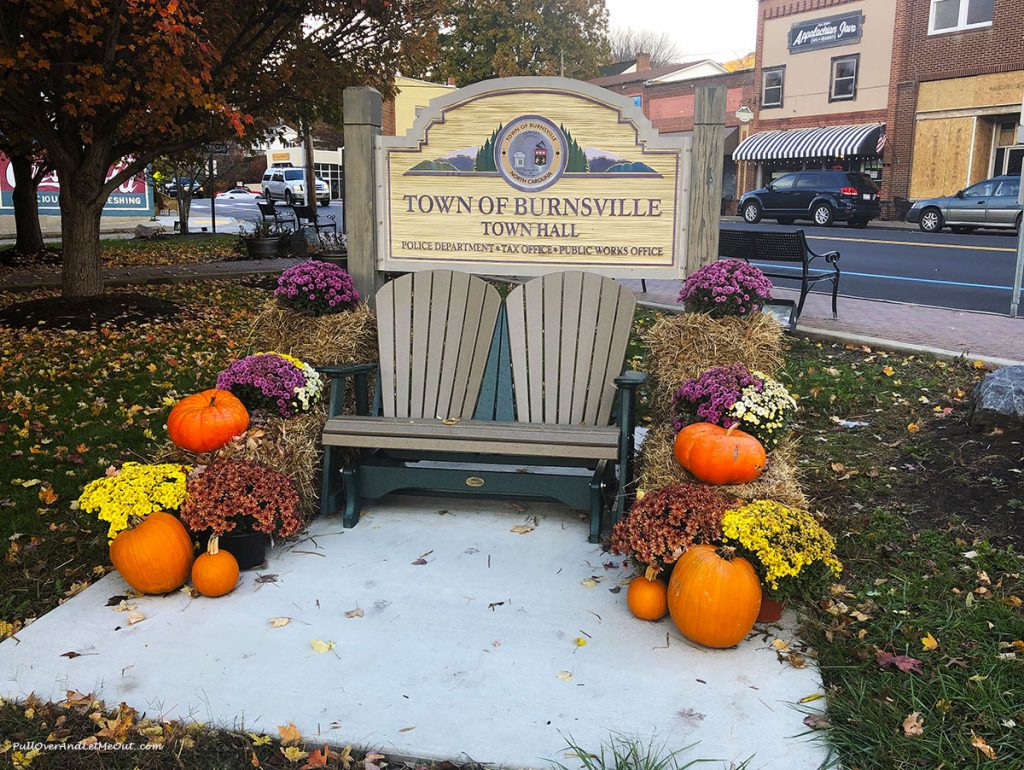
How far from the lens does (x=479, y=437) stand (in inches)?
145

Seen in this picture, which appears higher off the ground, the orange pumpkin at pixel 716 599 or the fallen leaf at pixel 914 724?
the orange pumpkin at pixel 716 599

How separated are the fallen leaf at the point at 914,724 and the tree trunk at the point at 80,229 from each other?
28.7ft

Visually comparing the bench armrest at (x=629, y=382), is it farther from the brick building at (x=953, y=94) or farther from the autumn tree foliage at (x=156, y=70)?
the brick building at (x=953, y=94)

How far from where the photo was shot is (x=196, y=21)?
21.7ft

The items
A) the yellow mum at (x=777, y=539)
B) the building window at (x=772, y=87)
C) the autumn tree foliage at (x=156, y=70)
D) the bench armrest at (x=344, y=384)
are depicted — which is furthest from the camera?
the building window at (x=772, y=87)

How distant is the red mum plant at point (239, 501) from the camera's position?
3.33m

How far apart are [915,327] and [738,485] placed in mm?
5666

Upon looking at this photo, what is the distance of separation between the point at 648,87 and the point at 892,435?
36026mm

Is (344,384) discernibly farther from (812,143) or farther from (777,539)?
(812,143)

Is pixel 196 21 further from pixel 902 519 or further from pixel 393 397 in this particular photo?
pixel 902 519

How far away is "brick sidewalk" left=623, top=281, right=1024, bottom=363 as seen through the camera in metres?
7.07

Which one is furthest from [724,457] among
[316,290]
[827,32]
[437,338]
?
[827,32]

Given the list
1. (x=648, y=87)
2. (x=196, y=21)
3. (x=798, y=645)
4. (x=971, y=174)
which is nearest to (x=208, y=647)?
(x=798, y=645)

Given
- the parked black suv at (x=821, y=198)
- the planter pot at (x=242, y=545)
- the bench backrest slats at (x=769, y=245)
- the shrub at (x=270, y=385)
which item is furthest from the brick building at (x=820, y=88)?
the planter pot at (x=242, y=545)
